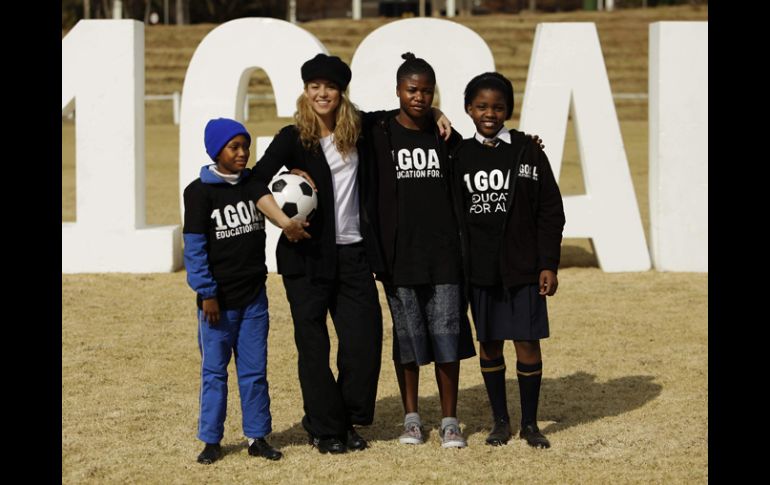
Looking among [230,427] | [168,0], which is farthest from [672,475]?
[168,0]

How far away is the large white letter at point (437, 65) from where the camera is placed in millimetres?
11172

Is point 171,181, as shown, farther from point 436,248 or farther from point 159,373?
point 436,248

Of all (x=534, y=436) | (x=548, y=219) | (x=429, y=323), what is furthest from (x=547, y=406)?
(x=548, y=219)

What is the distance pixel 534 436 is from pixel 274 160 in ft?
6.05

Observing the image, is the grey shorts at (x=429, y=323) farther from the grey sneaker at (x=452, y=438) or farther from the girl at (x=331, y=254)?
the grey sneaker at (x=452, y=438)

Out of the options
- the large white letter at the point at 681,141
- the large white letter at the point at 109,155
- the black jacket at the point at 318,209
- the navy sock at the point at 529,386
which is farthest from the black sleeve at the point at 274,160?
the large white letter at the point at 681,141

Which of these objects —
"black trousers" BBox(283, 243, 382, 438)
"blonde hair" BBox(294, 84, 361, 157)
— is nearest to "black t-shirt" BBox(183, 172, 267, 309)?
"black trousers" BBox(283, 243, 382, 438)

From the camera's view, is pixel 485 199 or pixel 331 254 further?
pixel 485 199

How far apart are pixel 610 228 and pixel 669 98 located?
1295 millimetres

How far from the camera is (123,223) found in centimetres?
1131

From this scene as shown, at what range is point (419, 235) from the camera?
5840mm

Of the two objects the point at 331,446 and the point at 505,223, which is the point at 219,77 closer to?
the point at 505,223

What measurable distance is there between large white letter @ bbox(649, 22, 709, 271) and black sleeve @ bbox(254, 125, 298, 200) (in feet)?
20.5

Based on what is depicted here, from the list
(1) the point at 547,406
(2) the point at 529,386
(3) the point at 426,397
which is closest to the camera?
(2) the point at 529,386
